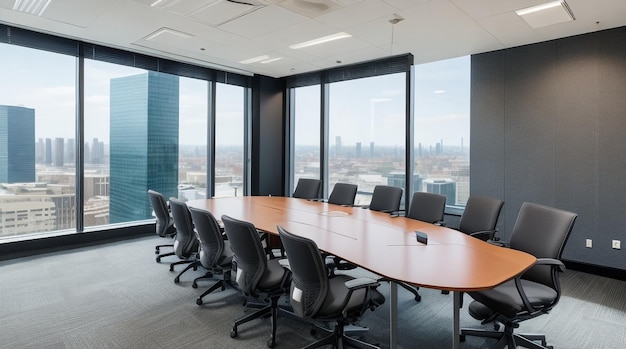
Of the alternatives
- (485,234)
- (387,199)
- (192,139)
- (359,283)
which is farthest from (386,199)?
(192,139)

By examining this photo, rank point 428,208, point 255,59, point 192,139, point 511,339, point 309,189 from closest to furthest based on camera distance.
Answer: point 511,339 < point 428,208 < point 309,189 < point 255,59 < point 192,139

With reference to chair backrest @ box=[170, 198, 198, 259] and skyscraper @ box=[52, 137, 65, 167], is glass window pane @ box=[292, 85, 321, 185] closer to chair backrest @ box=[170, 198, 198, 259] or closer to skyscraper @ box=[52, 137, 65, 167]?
chair backrest @ box=[170, 198, 198, 259]

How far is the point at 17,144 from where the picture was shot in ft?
15.2

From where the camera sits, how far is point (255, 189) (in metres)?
7.16

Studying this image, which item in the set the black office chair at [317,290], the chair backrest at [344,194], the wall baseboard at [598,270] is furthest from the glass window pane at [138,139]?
the wall baseboard at [598,270]

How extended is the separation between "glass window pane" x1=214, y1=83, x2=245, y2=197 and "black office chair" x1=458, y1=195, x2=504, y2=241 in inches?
184

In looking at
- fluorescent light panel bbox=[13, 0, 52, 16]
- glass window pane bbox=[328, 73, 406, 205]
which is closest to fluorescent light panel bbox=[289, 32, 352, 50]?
glass window pane bbox=[328, 73, 406, 205]

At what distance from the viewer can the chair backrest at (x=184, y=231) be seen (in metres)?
3.47

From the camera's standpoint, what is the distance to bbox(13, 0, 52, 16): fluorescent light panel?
3.61 metres

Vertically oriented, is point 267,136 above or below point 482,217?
above

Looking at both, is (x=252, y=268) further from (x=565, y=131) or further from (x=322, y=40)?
(x=565, y=131)

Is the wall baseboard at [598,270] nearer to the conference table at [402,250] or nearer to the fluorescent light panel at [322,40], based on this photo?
the conference table at [402,250]

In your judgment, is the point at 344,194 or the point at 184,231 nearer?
the point at 184,231

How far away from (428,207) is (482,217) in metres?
0.61
